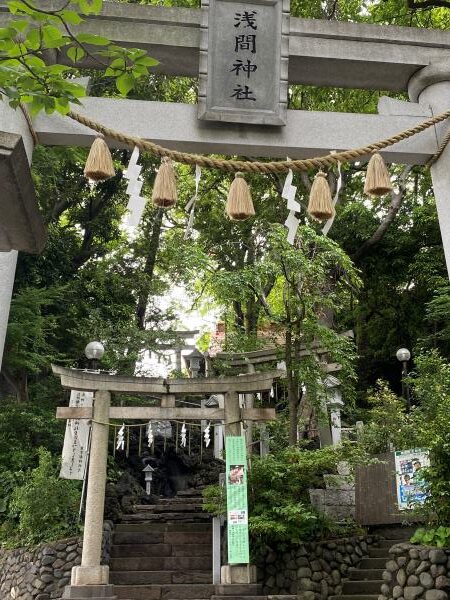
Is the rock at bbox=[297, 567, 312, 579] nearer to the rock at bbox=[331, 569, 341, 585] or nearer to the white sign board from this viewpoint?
the rock at bbox=[331, 569, 341, 585]

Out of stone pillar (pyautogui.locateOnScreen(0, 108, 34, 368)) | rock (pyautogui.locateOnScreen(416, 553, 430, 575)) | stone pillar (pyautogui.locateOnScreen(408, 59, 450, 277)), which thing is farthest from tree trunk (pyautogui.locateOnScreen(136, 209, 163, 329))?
stone pillar (pyautogui.locateOnScreen(0, 108, 34, 368))

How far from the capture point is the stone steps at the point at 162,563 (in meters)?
11.6

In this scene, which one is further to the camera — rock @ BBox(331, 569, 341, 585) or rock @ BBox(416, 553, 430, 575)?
rock @ BBox(331, 569, 341, 585)

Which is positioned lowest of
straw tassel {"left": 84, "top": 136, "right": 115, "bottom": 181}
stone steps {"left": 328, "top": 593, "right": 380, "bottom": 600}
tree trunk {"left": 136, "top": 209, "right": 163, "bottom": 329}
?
stone steps {"left": 328, "top": 593, "right": 380, "bottom": 600}

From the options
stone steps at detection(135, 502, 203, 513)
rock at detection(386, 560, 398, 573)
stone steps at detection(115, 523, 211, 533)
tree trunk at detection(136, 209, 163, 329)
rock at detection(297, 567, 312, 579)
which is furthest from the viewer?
tree trunk at detection(136, 209, 163, 329)

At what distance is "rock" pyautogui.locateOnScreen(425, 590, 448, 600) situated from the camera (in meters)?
7.50

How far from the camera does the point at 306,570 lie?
1038cm

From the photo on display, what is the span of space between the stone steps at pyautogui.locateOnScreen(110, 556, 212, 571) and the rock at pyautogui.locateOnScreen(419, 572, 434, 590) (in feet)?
16.1

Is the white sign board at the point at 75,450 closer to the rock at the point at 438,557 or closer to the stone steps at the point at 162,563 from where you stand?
the stone steps at the point at 162,563

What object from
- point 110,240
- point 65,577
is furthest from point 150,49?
point 110,240

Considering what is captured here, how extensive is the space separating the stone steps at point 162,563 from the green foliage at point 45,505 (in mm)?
1126

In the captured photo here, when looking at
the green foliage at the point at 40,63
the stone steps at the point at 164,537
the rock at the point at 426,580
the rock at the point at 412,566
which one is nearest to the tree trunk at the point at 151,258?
the stone steps at the point at 164,537

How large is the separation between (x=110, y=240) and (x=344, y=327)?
26.1ft

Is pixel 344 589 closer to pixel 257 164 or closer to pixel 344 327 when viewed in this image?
pixel 257 164
